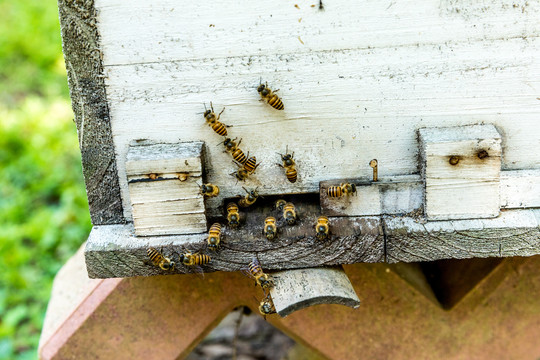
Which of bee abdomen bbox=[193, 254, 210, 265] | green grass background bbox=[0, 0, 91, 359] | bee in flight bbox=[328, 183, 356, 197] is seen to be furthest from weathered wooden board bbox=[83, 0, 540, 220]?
green grass background bbox=[0, 0, 91, 359]

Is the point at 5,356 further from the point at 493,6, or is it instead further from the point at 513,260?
the point at 493,6

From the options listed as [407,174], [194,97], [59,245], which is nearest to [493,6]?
[407,174]

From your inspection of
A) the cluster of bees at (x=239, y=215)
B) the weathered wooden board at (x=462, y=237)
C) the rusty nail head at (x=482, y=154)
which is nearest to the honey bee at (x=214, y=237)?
the cluster of bees at (x=239, y=215)

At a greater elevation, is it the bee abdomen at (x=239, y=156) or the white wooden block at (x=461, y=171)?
the bee abdomen at (x=239, y=156)

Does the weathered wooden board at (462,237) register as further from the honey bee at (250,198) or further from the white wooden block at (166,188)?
the white wooden block at (166,188)

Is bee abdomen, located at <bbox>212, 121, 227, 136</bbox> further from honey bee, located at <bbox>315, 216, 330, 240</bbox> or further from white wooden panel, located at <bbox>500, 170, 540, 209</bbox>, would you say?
white wooden panel, located at <bbox>500, 170, 540, 209</bbox>
